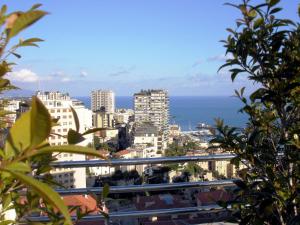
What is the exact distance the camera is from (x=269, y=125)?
6.69ft

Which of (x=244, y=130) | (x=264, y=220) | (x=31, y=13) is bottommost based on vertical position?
(x=264, y=220)

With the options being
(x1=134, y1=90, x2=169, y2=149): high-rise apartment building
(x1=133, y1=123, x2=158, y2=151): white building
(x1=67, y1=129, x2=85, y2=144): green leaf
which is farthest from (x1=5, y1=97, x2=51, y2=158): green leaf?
(x1=134, y1=90, x2=169, y2=149): high-rise apartment building

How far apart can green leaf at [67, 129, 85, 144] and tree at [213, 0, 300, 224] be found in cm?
139

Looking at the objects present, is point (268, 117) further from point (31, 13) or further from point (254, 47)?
point (31, 13)

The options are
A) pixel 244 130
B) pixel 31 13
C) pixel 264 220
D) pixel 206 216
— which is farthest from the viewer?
pixel 206 216

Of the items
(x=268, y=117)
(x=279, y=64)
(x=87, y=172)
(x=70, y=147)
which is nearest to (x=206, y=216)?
(x=87, y=172)

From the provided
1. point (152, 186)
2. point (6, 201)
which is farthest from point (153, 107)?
point (6, 201)

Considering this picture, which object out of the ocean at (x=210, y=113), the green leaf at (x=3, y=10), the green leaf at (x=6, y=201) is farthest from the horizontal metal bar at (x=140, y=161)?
the green leaf at (x=3, y=10)

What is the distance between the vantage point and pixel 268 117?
2020 millimetres

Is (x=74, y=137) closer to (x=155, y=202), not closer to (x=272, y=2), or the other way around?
(x=272, y=2)

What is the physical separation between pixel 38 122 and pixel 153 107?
57.5 metres

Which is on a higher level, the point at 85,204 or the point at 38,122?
the point at 38,122

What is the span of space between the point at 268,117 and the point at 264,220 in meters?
0.49

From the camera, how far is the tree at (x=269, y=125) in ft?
6.18
